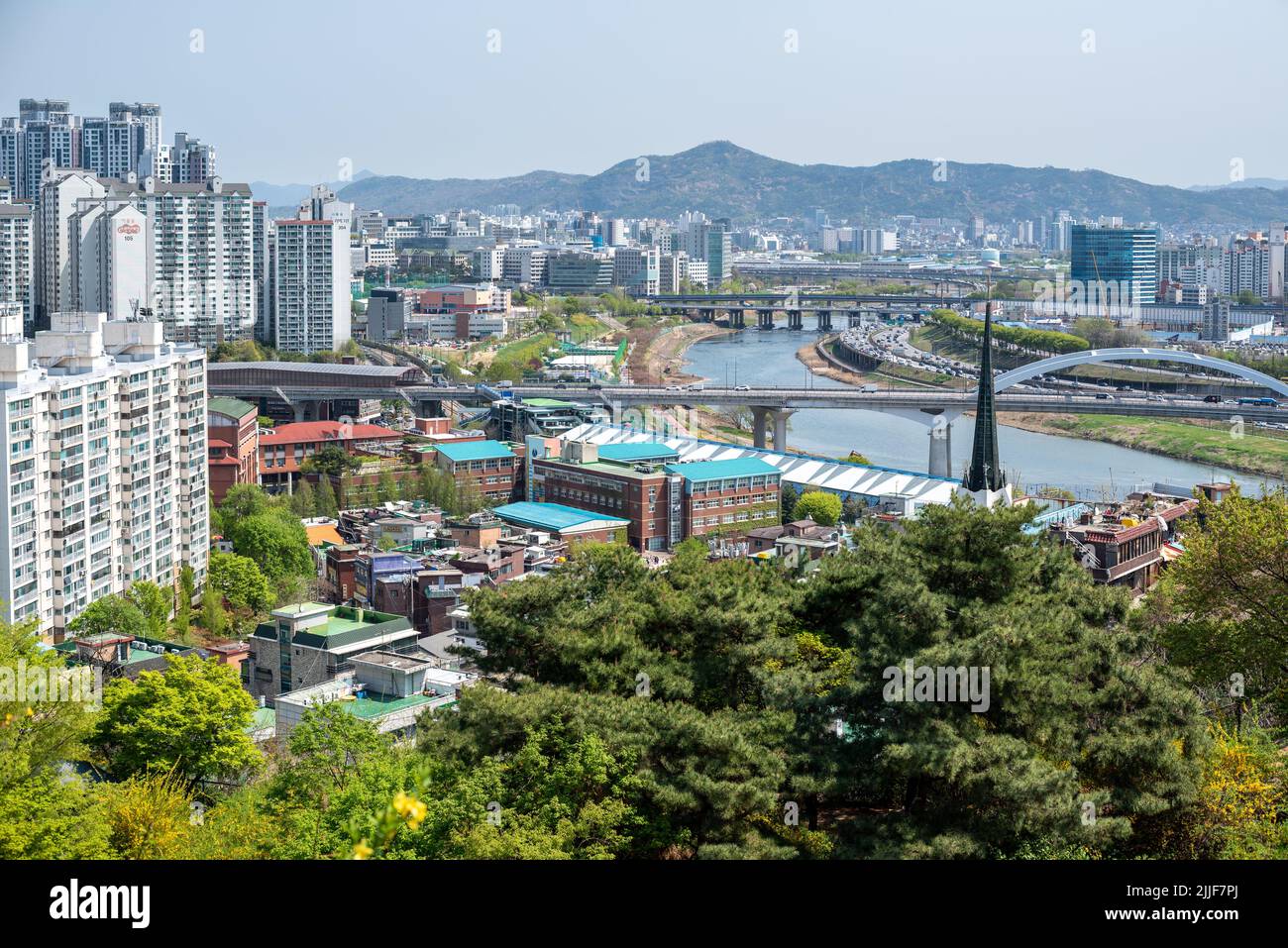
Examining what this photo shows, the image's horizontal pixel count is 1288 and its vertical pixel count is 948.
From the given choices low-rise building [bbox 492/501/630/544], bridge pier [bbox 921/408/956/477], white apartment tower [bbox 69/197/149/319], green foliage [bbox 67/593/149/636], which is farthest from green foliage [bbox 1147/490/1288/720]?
white apartment tower [bbox 69/197/149/319]

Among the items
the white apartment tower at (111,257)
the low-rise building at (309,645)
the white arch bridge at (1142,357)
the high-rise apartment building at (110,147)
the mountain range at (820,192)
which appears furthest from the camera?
the mountain range at (820,192)

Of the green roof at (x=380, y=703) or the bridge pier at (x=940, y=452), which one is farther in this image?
the bridge pier at (x=940, y=452)

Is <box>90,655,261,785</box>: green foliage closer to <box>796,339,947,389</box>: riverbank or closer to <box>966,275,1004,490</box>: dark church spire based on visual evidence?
<box>966,275,1004,490</box>: dark church spire

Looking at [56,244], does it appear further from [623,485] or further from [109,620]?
[109,620]

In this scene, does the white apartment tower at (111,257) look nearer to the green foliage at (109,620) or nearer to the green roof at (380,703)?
the green foliage at (109,620)

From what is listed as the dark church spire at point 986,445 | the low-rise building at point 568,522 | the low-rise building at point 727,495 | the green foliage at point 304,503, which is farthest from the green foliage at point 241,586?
the dark church spire at point 986,445

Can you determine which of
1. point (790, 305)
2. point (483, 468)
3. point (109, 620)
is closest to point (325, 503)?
point (483, 468)
